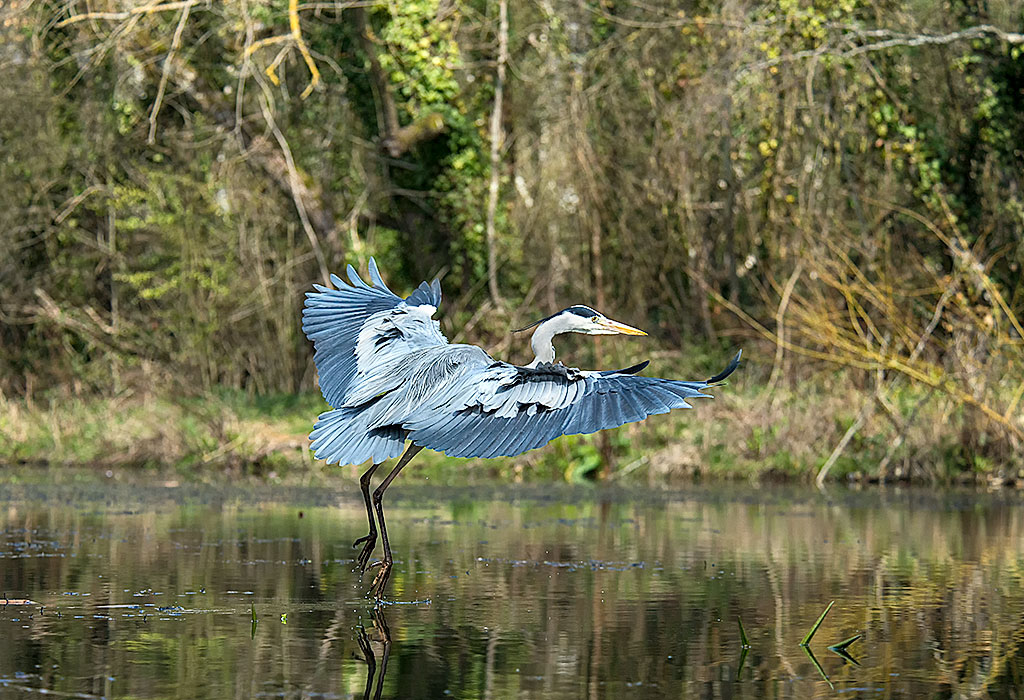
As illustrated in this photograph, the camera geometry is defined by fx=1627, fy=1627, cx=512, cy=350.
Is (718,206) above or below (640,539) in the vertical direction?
above

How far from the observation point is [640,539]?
469 inches

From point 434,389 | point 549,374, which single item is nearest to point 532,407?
point 549,374

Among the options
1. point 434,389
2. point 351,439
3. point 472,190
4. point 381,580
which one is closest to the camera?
point 381,580

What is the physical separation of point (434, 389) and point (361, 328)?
112 cm

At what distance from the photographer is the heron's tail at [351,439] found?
8906 mm

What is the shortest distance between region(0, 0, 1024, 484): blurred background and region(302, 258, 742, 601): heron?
8.71 metres

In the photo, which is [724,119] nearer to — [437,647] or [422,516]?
[422,516]

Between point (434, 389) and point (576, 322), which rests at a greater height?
point (576, 322)

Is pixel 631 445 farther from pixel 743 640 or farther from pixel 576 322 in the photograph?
pixel 743 640

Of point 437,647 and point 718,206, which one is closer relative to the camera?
point 437,647

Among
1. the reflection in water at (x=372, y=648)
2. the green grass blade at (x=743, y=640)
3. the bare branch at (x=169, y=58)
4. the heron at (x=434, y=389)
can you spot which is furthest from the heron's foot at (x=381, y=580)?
the bare branch at (x=169, y=58)

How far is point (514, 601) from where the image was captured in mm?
8570

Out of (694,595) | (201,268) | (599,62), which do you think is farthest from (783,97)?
(694,595)

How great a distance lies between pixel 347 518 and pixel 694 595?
17.3 feet
